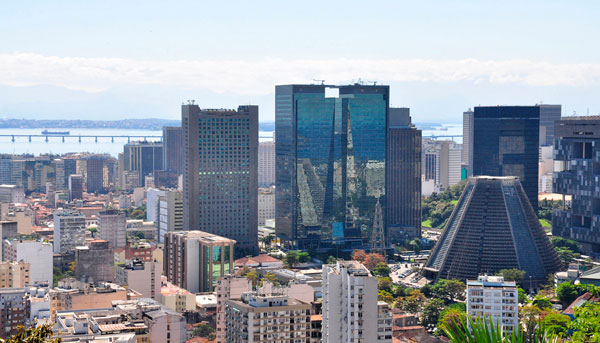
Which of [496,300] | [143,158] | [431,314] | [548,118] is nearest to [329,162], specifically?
[431,314]

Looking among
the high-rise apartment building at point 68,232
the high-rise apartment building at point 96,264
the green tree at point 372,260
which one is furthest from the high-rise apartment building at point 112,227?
the green tree at point 372,260

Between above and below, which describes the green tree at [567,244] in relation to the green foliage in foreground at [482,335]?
below

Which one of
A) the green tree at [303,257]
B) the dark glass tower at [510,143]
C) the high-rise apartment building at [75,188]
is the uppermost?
the dark glass tower at [510,143]

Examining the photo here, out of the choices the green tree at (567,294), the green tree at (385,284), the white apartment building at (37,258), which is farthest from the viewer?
the white apartment building at (37,258)

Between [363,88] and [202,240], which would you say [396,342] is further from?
[363,88]

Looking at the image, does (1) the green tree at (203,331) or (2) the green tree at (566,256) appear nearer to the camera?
(1) the green tree at (203,331)

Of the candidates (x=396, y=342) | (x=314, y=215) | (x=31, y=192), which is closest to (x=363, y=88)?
(x=314, y=215)

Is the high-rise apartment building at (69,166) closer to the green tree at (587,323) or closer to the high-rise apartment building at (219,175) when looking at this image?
the high-rise apartment building at (219,175)
